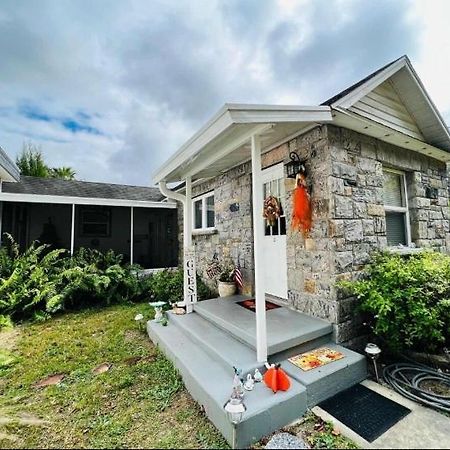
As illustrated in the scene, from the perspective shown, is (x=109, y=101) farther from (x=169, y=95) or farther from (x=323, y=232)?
(x=323, y=232)

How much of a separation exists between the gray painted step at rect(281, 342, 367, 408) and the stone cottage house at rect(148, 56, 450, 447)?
0.01m

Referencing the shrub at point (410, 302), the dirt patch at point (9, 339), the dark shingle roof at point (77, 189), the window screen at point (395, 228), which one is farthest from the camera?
the dark shingle roof at point (77, 189)

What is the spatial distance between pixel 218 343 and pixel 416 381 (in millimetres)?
2327

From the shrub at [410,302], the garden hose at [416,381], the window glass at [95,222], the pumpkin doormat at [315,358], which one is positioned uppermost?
the window glass at [95,222]

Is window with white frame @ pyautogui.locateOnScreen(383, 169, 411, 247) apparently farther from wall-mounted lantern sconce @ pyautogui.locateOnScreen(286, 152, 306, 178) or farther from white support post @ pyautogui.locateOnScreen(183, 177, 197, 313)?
white support post @ pyautogui.locateOnScreen(183, 177, 197, 313)

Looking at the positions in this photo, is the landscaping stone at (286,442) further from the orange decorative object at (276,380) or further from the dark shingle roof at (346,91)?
the dark shingle roof at (346,91)

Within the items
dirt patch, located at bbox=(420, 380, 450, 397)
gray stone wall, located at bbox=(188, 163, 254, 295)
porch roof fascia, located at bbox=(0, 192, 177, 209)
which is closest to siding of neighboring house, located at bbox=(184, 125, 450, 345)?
dirt patch, located at bbox=(420, 380, 450, 397)

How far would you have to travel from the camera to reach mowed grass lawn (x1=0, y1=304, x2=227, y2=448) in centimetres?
207

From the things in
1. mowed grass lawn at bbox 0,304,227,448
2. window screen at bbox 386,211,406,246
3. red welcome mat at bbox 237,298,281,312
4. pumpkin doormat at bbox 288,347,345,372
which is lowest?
mowed grass lawn at bbox 0,304,227,448

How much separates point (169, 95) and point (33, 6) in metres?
7.15

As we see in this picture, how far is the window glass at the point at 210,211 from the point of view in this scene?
22.0 feet

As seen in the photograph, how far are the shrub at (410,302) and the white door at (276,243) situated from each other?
118 cm

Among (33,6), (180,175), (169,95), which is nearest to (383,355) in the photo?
(180,175)

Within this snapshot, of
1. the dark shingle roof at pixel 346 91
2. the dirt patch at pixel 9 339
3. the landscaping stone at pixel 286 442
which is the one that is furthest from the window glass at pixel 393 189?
the dirt patch at pixel 9 339
